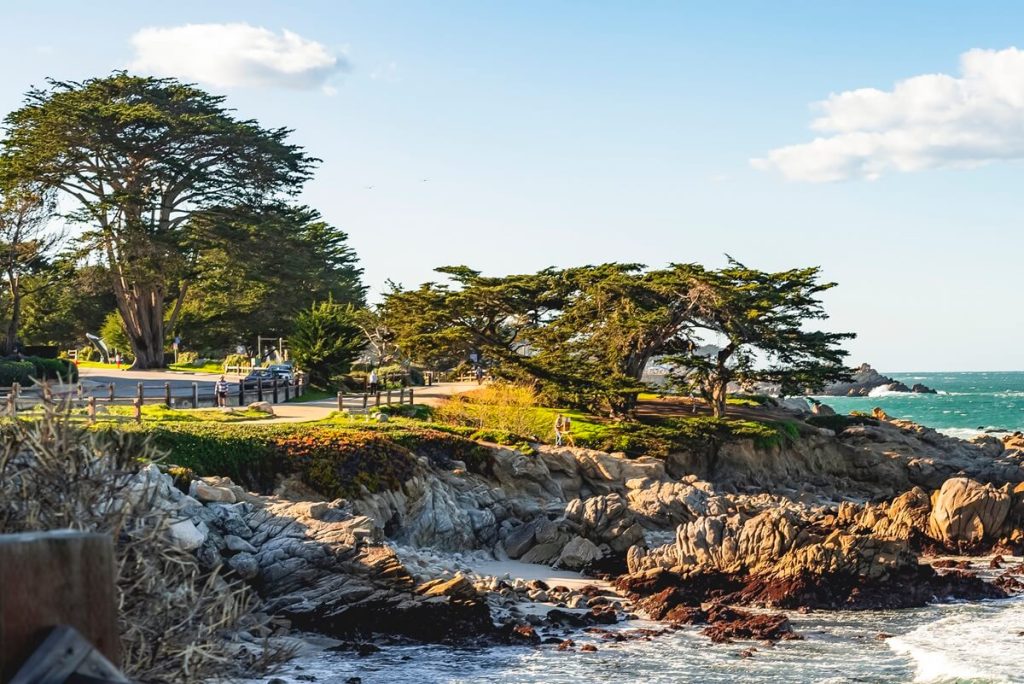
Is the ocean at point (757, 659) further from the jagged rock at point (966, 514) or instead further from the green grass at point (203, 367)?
the green grass at point (203, 367)

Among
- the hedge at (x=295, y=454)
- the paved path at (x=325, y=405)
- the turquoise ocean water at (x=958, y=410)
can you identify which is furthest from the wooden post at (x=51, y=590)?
the turquoise ocean water at (x=958, y=410)

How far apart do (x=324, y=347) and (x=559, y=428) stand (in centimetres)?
1531

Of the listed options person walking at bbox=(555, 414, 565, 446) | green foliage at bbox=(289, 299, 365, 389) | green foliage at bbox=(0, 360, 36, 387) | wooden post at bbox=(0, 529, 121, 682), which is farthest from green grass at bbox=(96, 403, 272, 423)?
wooden post at bbox=(0, 529, 121, 682)

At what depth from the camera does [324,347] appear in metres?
53.3

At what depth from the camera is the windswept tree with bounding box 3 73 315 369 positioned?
5962 centimetres

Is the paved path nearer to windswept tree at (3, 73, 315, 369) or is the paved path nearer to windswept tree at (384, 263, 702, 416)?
windswept tree at (384, 263, 702, 416)

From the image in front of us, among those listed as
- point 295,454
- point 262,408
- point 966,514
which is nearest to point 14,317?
point 262,408

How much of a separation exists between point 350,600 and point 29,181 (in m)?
46.6

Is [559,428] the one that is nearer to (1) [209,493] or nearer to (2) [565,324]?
(2) [565,324]

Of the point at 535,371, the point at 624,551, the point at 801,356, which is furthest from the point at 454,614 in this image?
the point at 801,356

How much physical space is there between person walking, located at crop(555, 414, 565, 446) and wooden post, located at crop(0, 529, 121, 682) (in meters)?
37.1

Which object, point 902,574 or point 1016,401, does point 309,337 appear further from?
point 1016,401

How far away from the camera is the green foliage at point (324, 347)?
5306 centimetres

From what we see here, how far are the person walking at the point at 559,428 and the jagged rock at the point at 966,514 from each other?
12.6m
